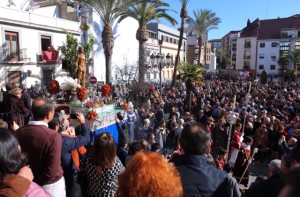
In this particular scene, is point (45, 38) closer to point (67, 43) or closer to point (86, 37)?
point (67, 43)

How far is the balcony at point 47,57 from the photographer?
21078 mm

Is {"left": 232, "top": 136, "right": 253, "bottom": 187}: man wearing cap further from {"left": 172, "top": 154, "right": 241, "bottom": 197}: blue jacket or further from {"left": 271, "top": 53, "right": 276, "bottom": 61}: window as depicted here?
{"left": 271, "top": 53, "right": 276, "bottom": 61}: window

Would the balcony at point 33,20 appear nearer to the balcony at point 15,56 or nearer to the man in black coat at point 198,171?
the balcony at point 15,56

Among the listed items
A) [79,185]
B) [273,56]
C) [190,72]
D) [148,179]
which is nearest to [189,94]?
[190,72]

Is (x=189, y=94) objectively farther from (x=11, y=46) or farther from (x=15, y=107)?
(x=11, y=46)

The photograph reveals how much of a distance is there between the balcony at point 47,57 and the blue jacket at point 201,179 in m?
21.1

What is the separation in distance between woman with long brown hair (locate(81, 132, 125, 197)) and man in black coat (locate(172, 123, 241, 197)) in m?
0.82

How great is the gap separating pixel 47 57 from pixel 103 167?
20595 mm

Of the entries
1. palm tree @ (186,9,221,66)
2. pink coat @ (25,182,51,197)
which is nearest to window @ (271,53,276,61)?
palm tree @ (186,9,221,66)

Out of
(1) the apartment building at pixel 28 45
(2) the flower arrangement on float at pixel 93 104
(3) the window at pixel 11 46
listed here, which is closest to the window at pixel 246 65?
(1) the apartment building at pixel 28 45

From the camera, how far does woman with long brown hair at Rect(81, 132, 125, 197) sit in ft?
9.43

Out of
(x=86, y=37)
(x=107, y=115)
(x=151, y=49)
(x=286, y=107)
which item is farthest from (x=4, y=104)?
(x=151, y=49)

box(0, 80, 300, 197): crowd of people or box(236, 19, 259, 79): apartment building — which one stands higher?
box(236, 19, 259, 79): apartment building

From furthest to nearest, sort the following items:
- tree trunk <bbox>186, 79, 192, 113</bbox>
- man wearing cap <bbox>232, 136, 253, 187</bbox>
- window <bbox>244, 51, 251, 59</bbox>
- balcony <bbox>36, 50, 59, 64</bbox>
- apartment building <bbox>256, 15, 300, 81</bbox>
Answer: window <bbox>244, 51, 251, 59</bbox>
apartment building <bbox>256, 15, 300, 81</bbox>
balcony <bbox>36, 50, 59, 64</bbox>
tree trunk <bbox>186, 79, 192, 113</bbox>
man wearing cap <bbox>232, 136, 253, 187</bbox>
